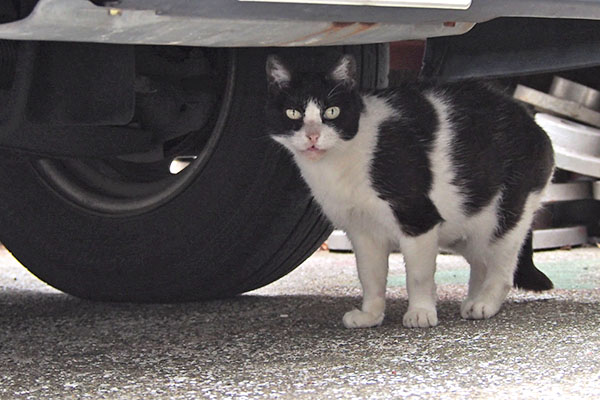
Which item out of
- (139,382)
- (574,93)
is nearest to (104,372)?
(139,382)

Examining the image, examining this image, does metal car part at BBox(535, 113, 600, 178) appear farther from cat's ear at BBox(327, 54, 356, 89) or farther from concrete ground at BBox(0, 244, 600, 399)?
cat's ear at BBox(327, 54, 356, 89)

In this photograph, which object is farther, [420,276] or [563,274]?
[563,274]

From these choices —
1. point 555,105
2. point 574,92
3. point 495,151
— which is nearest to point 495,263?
point 495,151

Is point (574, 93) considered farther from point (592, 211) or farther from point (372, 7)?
point (372, 7)

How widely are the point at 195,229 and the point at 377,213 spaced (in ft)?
1.64

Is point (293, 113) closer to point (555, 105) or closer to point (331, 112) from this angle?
point (331, 112)

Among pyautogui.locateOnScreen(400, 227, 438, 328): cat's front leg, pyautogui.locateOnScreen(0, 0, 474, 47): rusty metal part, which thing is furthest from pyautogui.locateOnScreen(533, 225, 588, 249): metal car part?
pyautogui.locateOnScreen(0, 0, 474, 47): rusty metal part

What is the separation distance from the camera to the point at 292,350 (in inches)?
74.9

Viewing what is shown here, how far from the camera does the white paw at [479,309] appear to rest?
2.24 meters

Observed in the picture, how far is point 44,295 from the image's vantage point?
299cm

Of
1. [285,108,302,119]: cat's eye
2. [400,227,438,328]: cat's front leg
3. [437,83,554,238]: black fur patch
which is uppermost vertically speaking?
[285,108,302,119]: cat's eye

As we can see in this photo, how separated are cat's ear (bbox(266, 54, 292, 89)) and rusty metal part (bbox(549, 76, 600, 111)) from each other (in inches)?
101

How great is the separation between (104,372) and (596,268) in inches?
87.9

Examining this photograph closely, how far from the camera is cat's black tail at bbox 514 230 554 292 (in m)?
2.51
